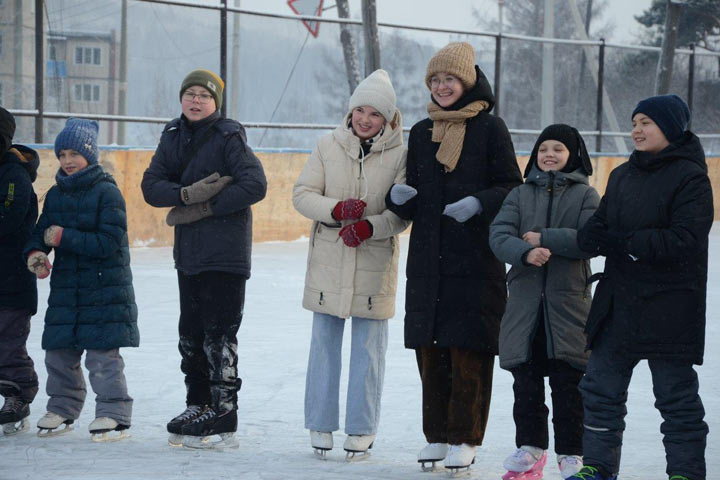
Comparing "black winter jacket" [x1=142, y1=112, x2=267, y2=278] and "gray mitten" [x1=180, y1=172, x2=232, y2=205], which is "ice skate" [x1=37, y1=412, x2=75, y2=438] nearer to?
"black winter jacket" [x1=142, y1=112, x2=267, y2=278]

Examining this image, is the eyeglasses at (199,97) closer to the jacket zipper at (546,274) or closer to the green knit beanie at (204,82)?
the green knit beanie at (204,82)

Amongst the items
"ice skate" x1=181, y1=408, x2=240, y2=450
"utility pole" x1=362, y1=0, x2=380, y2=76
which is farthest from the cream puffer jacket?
"utility pole" x1=362, y1=0, x2=380, y2=76

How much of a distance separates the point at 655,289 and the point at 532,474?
822 mm

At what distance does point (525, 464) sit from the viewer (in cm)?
377

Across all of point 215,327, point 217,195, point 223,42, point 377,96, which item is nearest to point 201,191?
point 217,195

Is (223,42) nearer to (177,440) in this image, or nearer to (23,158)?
(23,158)

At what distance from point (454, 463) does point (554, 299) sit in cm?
69

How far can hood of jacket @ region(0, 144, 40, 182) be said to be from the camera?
15.4 ft

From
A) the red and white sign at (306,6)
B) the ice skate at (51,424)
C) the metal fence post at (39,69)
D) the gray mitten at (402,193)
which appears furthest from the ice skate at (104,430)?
the red and white sign at (306,6)

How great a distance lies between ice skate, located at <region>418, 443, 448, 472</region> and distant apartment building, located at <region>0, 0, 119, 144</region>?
7.61 metres

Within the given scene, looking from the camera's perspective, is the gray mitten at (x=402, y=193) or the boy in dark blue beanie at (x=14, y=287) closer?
the gray mitten at (x=402, y=193)

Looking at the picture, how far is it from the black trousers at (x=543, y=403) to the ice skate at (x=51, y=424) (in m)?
1.88

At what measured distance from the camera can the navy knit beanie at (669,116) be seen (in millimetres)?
3545

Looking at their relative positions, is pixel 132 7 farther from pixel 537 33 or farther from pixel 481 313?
pixel 537 33
